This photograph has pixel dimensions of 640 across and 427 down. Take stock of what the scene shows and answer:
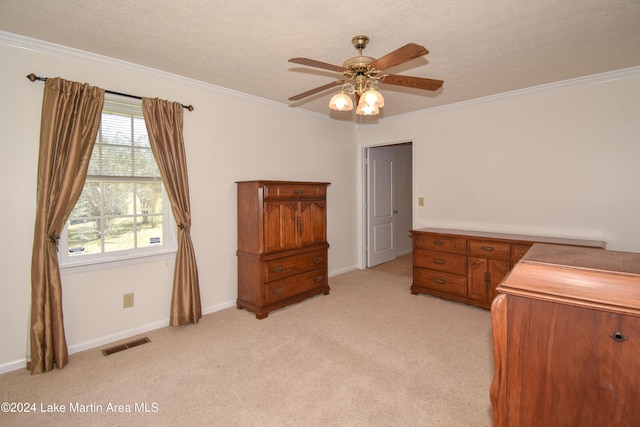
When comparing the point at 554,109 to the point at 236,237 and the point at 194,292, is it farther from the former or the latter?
the point at 194,292

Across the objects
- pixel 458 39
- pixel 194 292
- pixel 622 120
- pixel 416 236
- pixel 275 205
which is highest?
pixel 458 39

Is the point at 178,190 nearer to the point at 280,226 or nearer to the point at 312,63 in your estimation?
the point at 280,226

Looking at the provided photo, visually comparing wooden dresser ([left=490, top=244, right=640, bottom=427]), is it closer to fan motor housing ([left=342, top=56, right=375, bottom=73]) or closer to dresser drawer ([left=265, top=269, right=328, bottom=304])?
fan motor housing ([left=342, top=56, right=375, bottom=73])

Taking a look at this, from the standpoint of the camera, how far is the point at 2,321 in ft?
7.80

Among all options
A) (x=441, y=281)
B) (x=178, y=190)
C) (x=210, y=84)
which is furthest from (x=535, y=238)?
(x=210, y=84)

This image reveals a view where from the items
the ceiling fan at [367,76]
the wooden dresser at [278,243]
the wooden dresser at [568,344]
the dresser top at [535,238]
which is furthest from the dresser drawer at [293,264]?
the wooden dresser at [568,344]

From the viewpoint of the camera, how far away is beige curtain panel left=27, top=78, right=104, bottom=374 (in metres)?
2.38

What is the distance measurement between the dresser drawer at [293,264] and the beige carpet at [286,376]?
463 mm

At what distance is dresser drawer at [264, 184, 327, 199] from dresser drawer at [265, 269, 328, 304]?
3.14 ft

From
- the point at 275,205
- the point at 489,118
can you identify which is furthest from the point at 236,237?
the point at 489,118

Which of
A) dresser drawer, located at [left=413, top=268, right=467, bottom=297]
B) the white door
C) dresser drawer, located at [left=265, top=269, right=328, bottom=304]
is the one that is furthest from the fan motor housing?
the white door

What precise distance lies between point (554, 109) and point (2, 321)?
5.54 m

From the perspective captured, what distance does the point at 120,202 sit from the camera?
9.72 ft

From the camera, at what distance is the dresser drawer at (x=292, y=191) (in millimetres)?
3439
